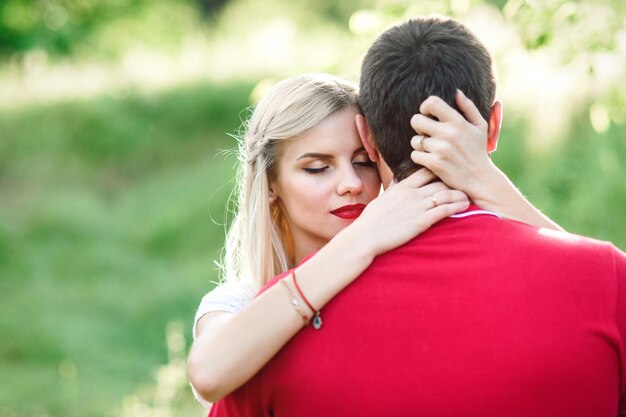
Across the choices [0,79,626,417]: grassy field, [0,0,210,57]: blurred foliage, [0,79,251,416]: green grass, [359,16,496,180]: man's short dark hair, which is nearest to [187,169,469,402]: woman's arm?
[359,16,496,180]: man's short dark hair

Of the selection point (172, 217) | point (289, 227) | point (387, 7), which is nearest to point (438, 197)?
point (289, 227)

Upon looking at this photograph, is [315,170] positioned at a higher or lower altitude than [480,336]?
higher

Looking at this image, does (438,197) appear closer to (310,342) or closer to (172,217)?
(310,342)

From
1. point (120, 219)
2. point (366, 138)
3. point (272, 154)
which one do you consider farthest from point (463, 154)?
point (120, 219)

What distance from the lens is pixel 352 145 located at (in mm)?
2996

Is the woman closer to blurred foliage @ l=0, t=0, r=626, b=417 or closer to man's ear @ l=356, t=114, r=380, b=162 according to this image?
man's ear @ l=356, t=114, r=380, b=162

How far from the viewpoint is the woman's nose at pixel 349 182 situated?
9.56 feet

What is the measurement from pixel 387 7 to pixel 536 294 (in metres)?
2.59

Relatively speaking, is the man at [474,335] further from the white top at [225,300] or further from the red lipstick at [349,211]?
the red lipstick at [349,211]

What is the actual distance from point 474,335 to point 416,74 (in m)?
0.62

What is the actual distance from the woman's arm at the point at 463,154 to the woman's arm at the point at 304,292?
0.06 metres

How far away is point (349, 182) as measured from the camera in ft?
9.59

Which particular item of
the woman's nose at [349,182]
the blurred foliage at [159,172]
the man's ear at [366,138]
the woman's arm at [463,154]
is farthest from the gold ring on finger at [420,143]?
the blurred foliage at [159,172]

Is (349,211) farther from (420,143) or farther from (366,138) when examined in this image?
(420,143)
